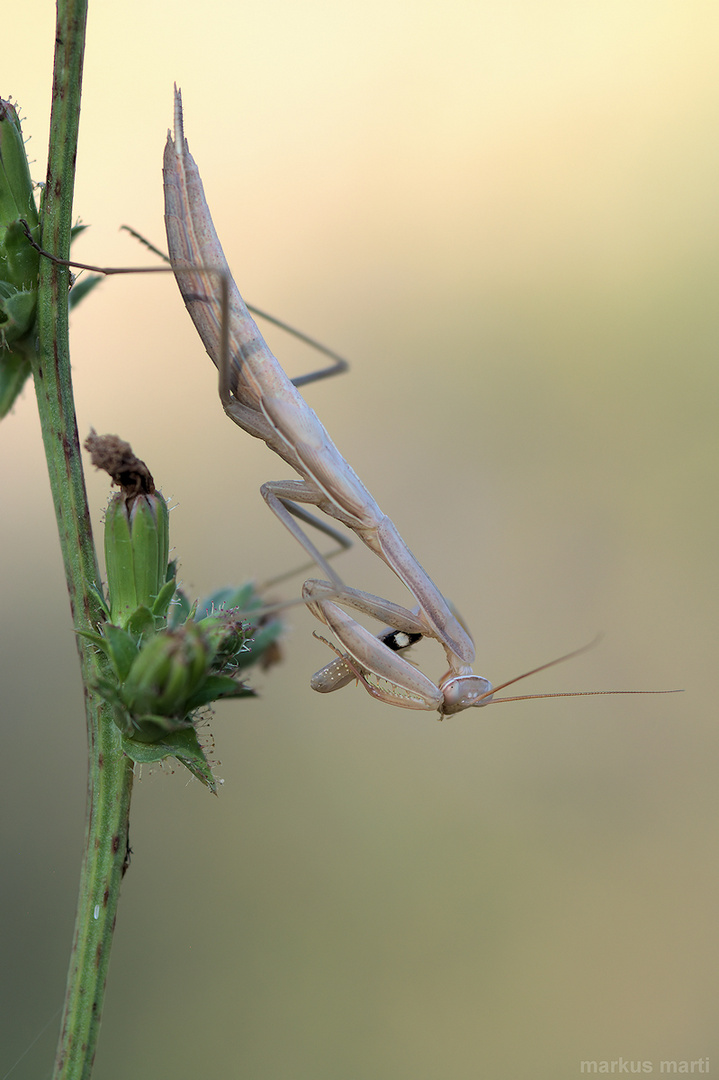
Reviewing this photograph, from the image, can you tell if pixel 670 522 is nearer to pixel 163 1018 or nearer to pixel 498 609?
pixel 498 609

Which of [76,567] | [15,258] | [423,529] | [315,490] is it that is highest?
[423,529]

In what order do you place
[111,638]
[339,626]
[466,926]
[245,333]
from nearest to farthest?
[111,638] → [339,626] → [245,333] → [466,926]

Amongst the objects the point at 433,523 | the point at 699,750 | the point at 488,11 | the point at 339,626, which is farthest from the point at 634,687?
the point at 488,11

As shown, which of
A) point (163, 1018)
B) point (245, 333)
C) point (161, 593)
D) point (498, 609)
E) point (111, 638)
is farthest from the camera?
point (498, 609)

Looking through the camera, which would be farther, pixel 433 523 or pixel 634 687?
pixel 433 523

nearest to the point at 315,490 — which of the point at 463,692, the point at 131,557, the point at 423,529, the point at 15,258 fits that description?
the point at 463,692

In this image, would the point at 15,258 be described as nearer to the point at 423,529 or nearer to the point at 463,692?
the point at 463,692

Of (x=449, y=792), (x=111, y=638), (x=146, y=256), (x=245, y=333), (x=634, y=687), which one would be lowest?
(x=449, y=792)
